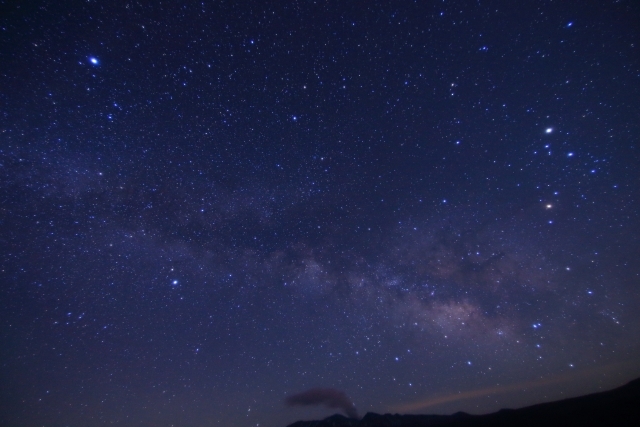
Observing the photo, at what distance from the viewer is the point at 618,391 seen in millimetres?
18312

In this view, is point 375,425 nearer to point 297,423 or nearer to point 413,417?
point 413,417

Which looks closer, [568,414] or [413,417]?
[568,414]

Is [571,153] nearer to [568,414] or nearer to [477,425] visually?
[568,414]

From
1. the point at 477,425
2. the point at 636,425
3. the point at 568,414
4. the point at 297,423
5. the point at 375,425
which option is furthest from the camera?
the point at 297,423

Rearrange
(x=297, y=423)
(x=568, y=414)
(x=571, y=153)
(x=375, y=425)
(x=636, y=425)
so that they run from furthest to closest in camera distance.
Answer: (x=297, y=423)
(x=375, y=425)
(x=568, y=414)
(x=571, y=153)
(x=636, y=425)

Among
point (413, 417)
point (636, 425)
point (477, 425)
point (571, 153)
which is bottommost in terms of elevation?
point (413, 417)

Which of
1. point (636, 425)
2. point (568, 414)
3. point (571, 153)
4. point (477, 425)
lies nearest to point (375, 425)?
point (477, 425)

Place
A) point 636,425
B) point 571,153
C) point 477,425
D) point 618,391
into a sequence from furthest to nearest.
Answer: point 618,391, point 477,425, point 571,153, point 636,425

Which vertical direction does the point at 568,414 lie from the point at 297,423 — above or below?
above

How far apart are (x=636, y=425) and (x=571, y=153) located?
11454mm

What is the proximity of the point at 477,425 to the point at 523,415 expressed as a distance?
340cm

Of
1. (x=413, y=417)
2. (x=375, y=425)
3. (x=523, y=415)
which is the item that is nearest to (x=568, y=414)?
(x=523, y=415)

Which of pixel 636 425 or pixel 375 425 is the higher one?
pixel 636 425

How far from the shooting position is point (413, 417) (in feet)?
147
